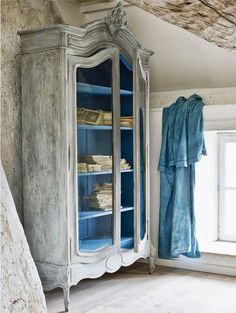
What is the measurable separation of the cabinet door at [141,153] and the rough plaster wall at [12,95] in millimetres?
946

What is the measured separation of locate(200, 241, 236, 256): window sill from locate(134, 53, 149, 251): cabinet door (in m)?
0.56

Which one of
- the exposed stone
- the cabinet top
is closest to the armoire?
the cabinet top

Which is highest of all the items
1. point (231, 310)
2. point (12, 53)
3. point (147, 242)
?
point (12, 53)

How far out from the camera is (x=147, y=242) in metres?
4.29

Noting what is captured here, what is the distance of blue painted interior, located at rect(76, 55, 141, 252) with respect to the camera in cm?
358

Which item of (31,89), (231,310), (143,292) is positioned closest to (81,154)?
(31,89)

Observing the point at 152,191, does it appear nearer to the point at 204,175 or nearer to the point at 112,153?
the point at 204,175

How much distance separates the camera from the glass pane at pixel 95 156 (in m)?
3.57

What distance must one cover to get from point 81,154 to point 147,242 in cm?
116

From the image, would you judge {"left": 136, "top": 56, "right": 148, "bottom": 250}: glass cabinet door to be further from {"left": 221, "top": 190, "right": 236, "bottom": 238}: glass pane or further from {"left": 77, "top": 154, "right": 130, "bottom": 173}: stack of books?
{"left": 221, "top": 190, "right": 236, "bottom": 238}: glass pane

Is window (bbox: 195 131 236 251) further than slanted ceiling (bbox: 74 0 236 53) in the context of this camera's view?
Yes

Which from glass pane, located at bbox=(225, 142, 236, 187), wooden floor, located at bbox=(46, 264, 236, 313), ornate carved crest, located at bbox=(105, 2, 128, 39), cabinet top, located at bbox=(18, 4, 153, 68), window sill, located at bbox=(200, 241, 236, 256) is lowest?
wooden floor, located at bbox=(46, 264, 236, 313)

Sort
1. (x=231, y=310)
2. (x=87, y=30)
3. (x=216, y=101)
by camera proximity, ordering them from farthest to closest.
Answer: (x=216, y=101) < (x=87, y=30) < (x=231, y=310)

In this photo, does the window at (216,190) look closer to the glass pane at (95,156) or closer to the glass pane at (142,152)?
the glass pane at (142,152)
